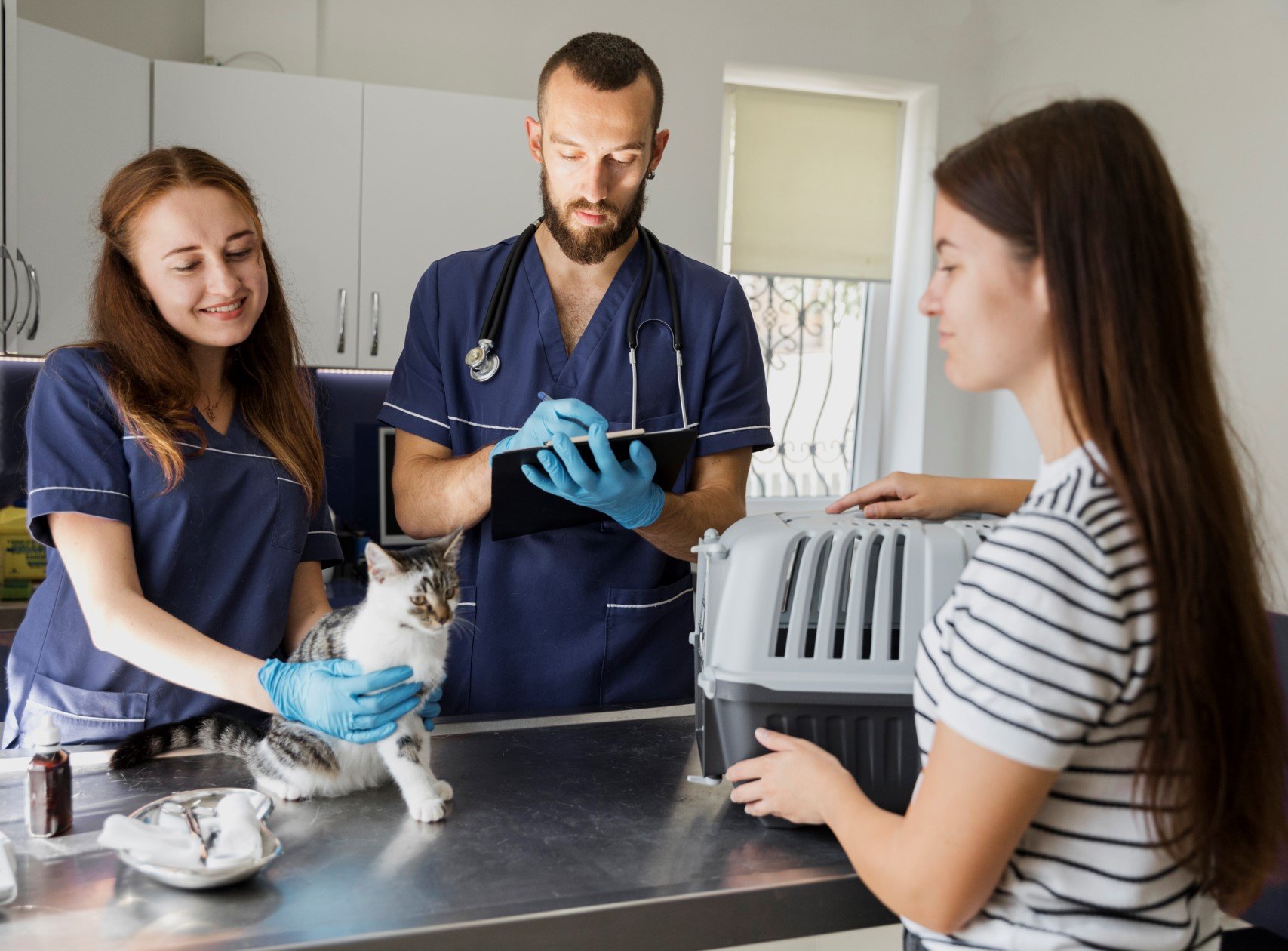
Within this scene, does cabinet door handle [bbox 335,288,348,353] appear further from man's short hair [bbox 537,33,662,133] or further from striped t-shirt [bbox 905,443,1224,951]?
striped t-shirt [bbox 905,443,1224,951]

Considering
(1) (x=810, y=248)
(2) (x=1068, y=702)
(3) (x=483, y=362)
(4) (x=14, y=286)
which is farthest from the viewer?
(1) (x=810, y=248)

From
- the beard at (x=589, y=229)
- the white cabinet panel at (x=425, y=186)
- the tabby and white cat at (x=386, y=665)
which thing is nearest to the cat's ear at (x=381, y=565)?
the tabby and white cat at (x=386, y=665)

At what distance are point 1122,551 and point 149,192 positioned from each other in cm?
127

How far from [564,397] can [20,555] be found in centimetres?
173

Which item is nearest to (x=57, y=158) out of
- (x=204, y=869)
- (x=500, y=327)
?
(x=500, y=327)

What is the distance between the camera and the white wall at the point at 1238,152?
2.64 metres

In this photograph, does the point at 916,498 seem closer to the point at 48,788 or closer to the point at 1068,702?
the point at 1068,702

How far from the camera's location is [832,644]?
3.43ft

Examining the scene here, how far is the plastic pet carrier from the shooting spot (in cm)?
104

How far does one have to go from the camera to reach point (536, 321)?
177cm

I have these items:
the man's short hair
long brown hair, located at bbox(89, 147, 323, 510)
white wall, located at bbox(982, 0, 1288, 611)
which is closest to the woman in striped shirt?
→ the man's short hair

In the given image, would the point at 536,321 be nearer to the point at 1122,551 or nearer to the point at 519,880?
the point at 519,880

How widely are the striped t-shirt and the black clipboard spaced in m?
0.58

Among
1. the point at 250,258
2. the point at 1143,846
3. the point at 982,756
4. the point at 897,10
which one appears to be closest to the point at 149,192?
the point at 250,258
